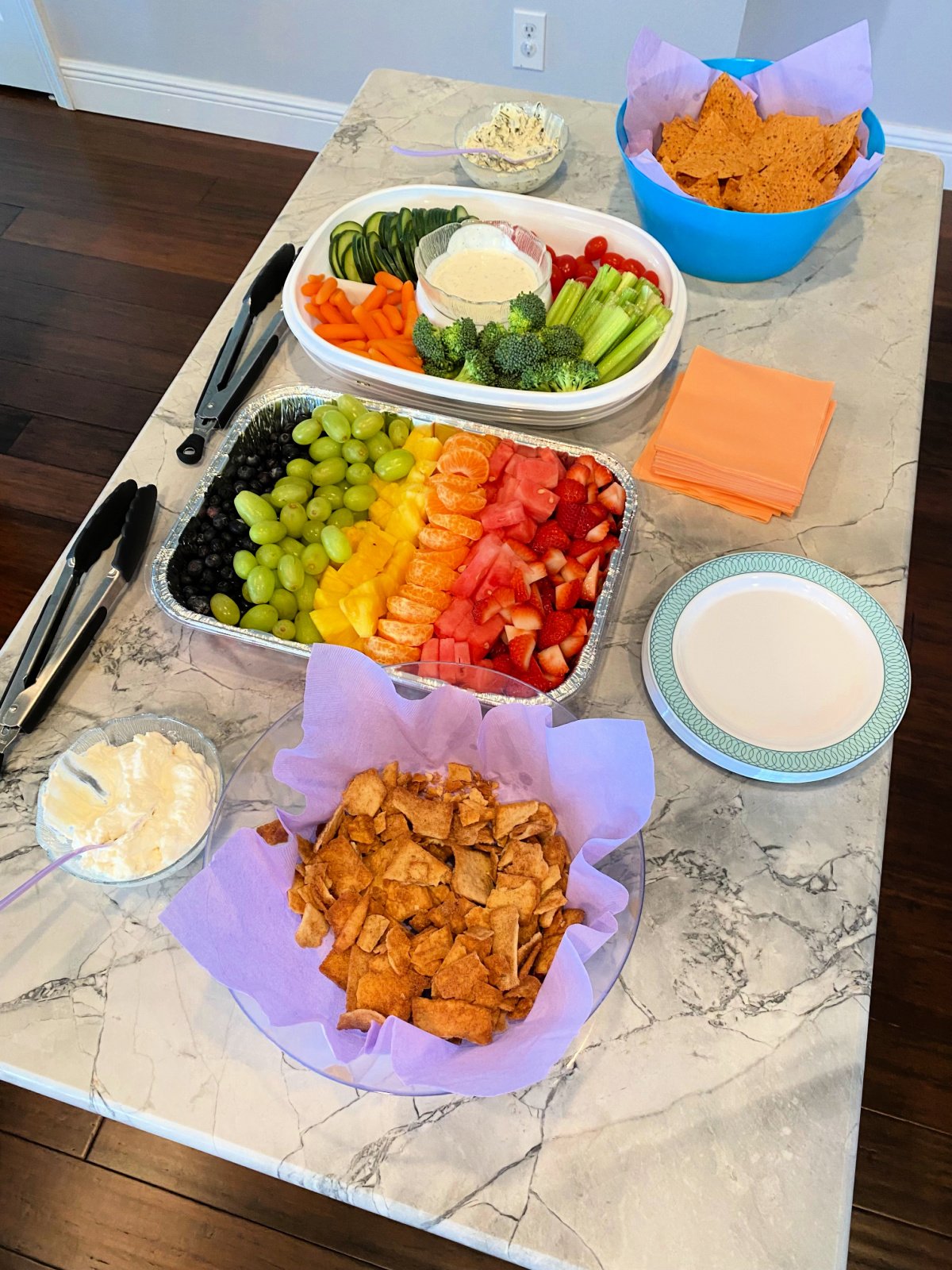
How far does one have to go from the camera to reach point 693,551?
145 cm

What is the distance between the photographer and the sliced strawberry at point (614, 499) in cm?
139

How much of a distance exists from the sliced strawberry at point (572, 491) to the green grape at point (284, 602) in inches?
16.5

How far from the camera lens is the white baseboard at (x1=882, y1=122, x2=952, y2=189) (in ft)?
10.5

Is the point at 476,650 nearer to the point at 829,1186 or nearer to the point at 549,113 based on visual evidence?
the point at 829,1186

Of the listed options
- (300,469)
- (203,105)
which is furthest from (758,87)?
(203,105)

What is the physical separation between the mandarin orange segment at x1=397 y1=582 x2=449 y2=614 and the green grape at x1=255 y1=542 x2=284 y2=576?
18cm

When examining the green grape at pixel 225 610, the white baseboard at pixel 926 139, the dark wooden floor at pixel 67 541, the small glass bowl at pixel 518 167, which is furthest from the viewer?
the white baseboard at pixel 926 139

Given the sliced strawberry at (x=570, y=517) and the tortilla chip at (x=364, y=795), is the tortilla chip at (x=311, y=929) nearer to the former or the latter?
the tortilla chip at (x=364, y=795)

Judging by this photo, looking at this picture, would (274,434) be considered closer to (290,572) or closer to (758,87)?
(290,572)

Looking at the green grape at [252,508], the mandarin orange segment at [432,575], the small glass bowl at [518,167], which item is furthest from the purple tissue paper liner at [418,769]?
the small glass bowl at [518,167]

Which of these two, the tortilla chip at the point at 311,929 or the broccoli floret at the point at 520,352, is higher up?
the broccoli floret at the point at 520,352

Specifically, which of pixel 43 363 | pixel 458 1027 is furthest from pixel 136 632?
pixel 43 363

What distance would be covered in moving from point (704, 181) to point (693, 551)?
708 mm

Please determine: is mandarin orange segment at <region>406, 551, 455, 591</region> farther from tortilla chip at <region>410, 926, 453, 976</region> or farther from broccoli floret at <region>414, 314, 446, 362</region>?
tortilla chip at <region>410, 926, 453, 976</region>
